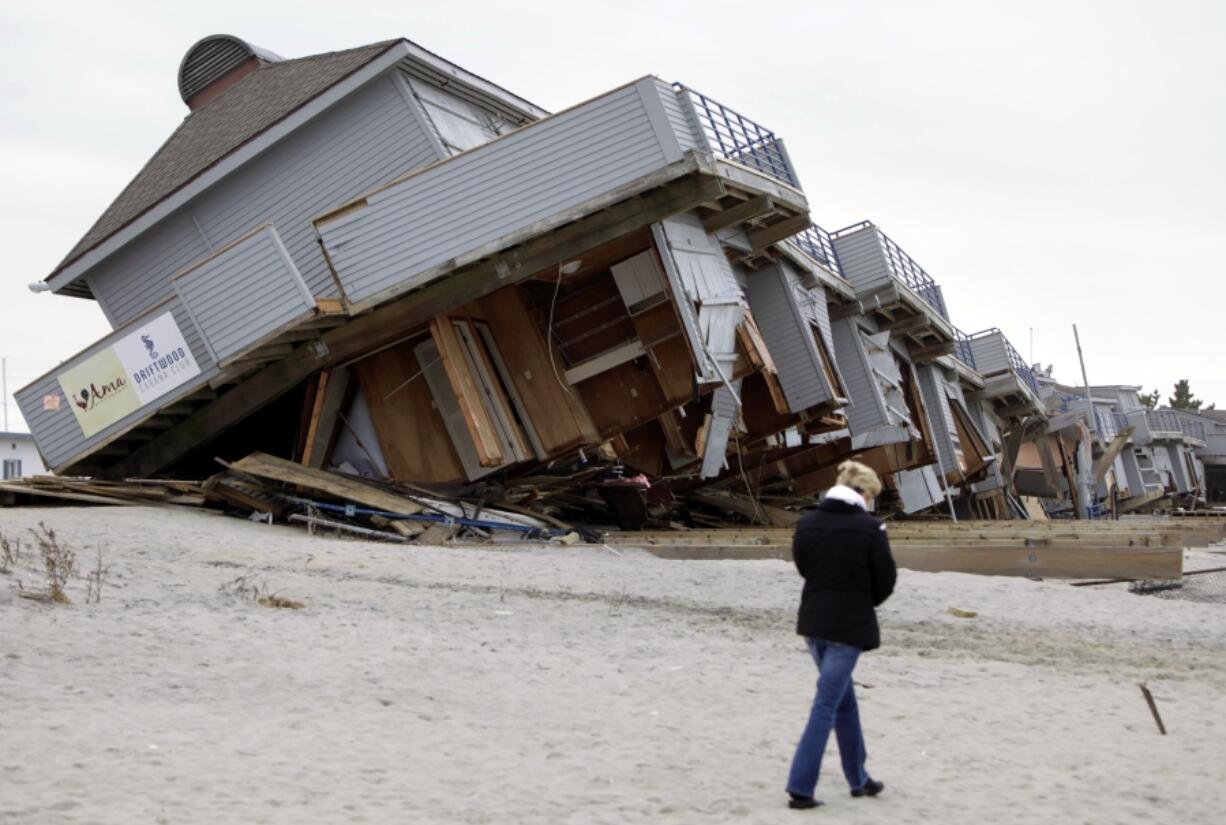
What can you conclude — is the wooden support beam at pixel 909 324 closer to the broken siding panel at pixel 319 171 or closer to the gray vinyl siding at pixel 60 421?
the broken siding panel at pixel 319 171

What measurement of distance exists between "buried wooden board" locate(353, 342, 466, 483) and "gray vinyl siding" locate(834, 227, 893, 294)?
12.4 metres

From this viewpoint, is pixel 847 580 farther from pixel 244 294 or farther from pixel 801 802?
pixel 244 294

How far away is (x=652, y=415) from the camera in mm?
20469

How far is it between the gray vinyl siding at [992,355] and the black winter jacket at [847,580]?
131 ft

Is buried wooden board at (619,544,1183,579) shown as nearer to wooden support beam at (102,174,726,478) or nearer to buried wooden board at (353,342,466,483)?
wooden support beam at (102,174,726,478)

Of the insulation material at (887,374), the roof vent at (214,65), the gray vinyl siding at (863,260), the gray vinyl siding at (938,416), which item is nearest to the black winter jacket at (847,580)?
the roof vent at (214,65)

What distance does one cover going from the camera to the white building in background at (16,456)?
196 feet

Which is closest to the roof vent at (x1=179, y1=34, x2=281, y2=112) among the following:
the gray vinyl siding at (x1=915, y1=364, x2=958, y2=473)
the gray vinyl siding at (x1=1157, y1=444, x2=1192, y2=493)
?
the gray vinyl siding at (x1=915, y1=364, x2=958, y2=473)

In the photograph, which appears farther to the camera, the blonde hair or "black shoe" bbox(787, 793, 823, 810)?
the blonde hair

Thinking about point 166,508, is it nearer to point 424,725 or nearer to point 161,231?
point 161,231

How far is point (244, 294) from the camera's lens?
18438mm

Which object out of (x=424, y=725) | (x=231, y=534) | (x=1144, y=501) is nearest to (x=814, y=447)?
(x=231, y=534)

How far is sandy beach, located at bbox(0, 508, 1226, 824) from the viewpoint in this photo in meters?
5.92

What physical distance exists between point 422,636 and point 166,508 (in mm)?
10034
